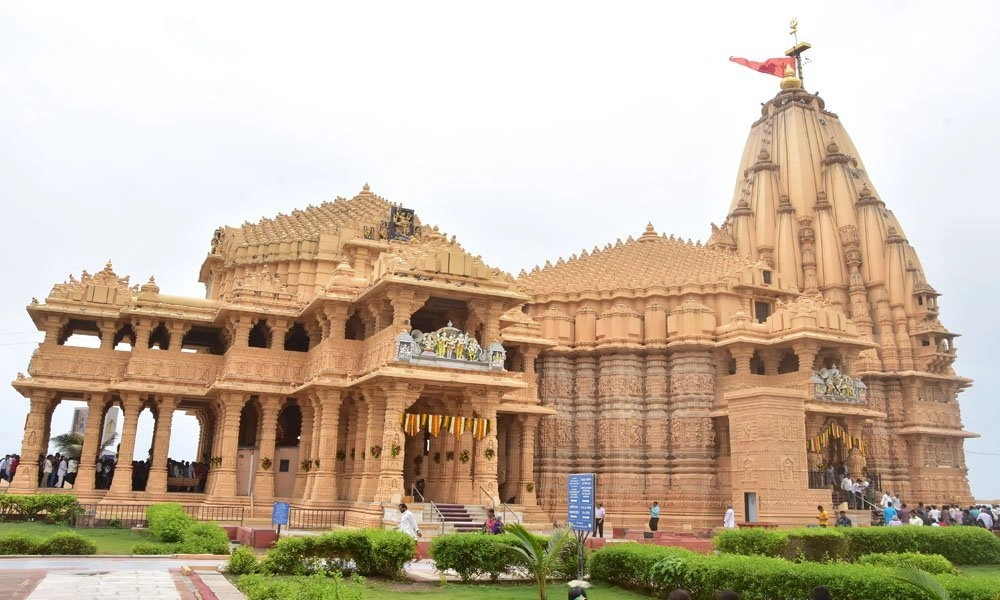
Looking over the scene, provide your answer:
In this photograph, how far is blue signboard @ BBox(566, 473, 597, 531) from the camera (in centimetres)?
1388

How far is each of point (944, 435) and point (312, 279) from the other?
32.6 m

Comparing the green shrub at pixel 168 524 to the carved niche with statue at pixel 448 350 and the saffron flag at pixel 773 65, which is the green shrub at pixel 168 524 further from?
the saffron flag at pixel 773 65

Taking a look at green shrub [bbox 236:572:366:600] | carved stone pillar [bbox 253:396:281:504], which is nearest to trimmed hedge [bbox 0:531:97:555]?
green shrub [bbox 236:572:366:600]

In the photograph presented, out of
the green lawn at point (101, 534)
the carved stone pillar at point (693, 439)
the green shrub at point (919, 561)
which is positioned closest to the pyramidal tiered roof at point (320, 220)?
the carved stone pillar at point (693, 439)

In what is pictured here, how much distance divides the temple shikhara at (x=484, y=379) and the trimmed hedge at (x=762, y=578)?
35.6 feet

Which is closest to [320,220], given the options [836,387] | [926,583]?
[836,387]

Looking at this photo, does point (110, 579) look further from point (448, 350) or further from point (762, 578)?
point (448, 350)

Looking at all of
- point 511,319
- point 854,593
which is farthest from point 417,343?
point 854,593

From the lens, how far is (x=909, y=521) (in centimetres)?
2677

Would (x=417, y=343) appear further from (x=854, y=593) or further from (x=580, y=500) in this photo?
(x=854, y=593)

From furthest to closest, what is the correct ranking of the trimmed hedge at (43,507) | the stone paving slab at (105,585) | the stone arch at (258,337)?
1. the stone arch at (258,337)
2. the trimmed hedge at (43,507)
3. the stone paving slab at (105,585)

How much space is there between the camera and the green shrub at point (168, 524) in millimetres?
19062

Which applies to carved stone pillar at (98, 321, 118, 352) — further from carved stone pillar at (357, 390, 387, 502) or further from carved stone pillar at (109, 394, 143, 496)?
carved stone pillar at (357, 390, 387, 502)

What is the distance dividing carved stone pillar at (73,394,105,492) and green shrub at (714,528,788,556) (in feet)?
77.6
